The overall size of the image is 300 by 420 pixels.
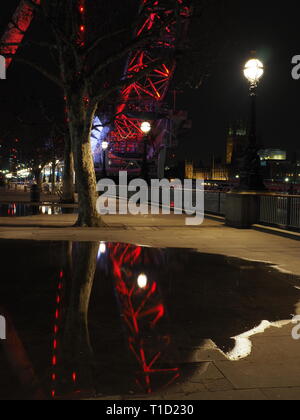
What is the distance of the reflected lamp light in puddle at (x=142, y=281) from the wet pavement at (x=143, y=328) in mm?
52

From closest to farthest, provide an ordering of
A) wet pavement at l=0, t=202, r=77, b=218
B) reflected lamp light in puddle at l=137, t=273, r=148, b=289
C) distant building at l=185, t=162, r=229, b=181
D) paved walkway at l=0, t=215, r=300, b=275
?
reflected lamp light in puddle at l=137, t=273, r=148, b=289 < paved walkway at l=0, t=215, r=300, b=275 < wet pavement at l=0, t=202, r=77, b=218 < distant building at l=185, t=162, r=229, b=181

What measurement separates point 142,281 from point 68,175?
2182 cm

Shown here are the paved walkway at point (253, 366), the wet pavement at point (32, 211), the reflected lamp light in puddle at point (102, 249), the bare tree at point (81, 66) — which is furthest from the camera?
the wet pavement at point (32, 211)

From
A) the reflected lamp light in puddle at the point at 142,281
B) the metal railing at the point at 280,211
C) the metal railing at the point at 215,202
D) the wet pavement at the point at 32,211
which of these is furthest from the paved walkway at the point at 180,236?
the metal railing at the point at 215,202

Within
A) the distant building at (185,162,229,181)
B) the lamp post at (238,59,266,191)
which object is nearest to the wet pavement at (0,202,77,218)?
the lamp post at (238,59,266,191)

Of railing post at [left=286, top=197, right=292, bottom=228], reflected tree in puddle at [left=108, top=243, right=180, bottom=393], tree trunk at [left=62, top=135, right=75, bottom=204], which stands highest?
tree trunk at [left=62, top=135, right=75, bottom=204]

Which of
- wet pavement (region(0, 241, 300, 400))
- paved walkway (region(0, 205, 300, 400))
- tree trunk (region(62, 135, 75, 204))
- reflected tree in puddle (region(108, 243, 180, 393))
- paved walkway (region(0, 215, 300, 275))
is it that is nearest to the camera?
paved walkway (region(0, 205, 300, 400))

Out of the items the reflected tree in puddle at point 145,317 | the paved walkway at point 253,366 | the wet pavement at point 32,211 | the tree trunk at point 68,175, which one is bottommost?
the paved walkway at point 253,366

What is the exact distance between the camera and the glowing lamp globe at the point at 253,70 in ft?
52.9

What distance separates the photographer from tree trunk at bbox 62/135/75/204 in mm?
28734

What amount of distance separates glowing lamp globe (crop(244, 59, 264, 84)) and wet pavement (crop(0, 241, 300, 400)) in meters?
8.88

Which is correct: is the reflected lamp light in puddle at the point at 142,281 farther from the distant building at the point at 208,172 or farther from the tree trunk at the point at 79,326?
the distant building at the point at 208,172

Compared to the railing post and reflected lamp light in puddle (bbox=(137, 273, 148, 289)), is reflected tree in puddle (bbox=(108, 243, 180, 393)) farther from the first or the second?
the railing post

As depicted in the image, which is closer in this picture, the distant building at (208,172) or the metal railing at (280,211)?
the metal railing at (280,211)
